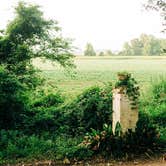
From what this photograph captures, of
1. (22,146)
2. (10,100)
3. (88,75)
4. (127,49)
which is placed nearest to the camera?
(22,146)

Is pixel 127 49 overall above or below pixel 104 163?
above

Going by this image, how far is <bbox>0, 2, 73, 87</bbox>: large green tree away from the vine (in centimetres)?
366

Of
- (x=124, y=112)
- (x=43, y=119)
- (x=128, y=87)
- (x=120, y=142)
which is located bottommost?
(x=120, y=142)

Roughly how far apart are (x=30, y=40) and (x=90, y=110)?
3.71m

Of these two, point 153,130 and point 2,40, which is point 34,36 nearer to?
point 2,40

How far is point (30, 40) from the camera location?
499 inches

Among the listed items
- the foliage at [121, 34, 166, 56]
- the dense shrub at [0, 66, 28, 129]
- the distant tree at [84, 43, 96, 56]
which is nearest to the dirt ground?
the dense shrub at [0, 66, 28, 129]

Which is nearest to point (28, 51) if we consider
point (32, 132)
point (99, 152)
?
point (32, 132)

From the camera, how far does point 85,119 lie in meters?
9.96

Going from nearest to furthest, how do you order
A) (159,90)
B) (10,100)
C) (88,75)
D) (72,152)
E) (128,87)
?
(72,152) < (128,87) < (10,100) < (159,90) < (88,75)

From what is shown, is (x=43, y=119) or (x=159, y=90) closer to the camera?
(x=43, y=119)

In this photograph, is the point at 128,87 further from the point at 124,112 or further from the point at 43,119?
the point at 43,119

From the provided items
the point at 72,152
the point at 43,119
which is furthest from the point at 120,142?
the point at 43,119

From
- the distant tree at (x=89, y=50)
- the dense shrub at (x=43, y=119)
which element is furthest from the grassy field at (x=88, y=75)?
the dense shrub at (x=43, y=119)
